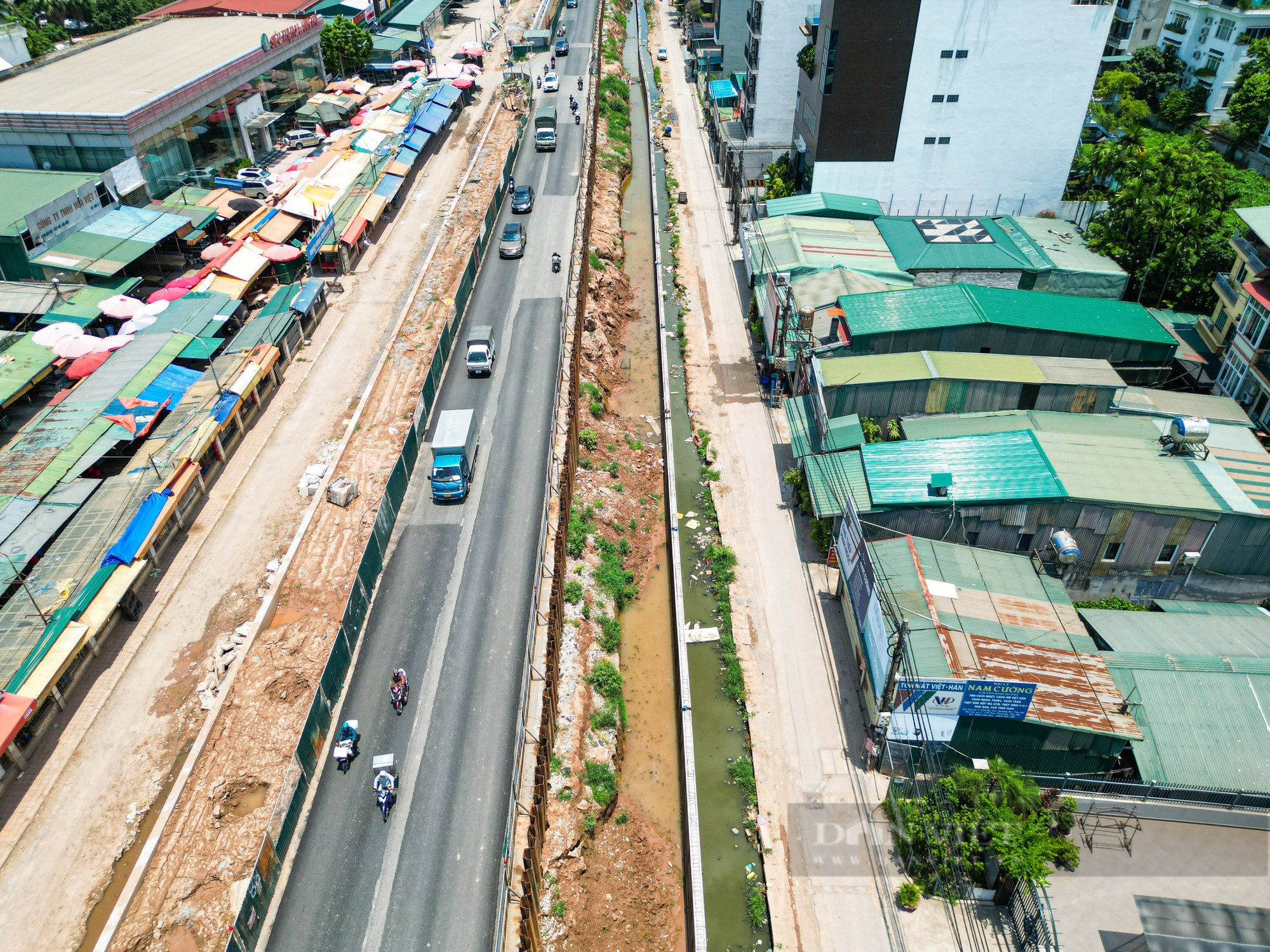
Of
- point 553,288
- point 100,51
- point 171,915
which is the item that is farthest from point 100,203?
point 171,915

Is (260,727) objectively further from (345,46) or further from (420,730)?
(345,46)

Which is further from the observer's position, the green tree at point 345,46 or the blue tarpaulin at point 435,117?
the green tree at point 345,46

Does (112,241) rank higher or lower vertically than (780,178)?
lower

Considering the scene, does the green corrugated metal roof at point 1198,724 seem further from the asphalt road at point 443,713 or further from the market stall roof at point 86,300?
the market stall roof at point 86,300

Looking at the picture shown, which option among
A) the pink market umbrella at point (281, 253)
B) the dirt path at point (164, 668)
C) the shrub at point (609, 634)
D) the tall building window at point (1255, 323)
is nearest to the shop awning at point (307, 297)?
the dirt path at point (164, 668)

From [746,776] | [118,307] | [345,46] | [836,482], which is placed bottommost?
[746,776]

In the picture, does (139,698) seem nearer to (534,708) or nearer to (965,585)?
(534,708)

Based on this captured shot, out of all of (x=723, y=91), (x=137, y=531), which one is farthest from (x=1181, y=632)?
(x=723, y=91)
